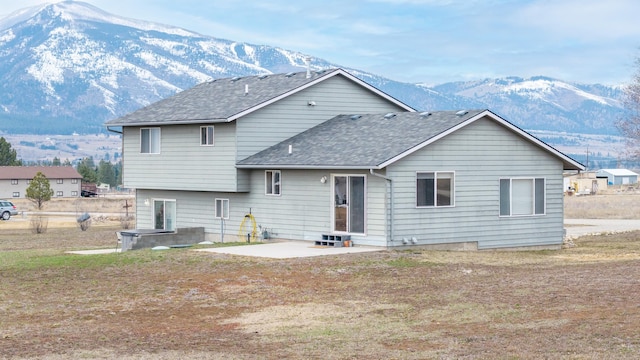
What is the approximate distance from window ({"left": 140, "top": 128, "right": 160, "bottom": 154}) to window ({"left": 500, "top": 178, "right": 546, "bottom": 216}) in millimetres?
12673

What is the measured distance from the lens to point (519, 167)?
33000 millimetres

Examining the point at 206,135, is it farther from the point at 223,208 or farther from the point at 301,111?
the point at 301,111

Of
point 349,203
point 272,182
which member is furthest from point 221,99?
point 349,203

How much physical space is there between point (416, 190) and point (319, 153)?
3690mm

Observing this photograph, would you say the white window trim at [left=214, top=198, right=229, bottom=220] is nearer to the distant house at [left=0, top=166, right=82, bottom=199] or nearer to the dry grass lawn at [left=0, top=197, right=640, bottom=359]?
the dry grass lawn at [left=0, top=197, right=640, bottom=359]

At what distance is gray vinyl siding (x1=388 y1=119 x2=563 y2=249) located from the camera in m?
30.4

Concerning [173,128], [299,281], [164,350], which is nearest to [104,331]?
[164,350]

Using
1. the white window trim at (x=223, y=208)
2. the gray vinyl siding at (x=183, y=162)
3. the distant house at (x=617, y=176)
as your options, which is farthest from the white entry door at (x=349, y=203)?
the distant house at (x=617, y=176)

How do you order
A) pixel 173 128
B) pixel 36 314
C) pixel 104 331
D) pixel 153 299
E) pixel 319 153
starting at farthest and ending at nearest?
pixel 173 128
pixel 319 153
pixel 153 299
pixel 36 314
pixel 104 331

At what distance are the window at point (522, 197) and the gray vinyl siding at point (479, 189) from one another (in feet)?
0.64

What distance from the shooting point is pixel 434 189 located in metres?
30.9

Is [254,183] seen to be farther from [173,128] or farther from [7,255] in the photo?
[7,255]

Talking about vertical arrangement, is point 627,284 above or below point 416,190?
below

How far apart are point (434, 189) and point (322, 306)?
1145 centimetres
